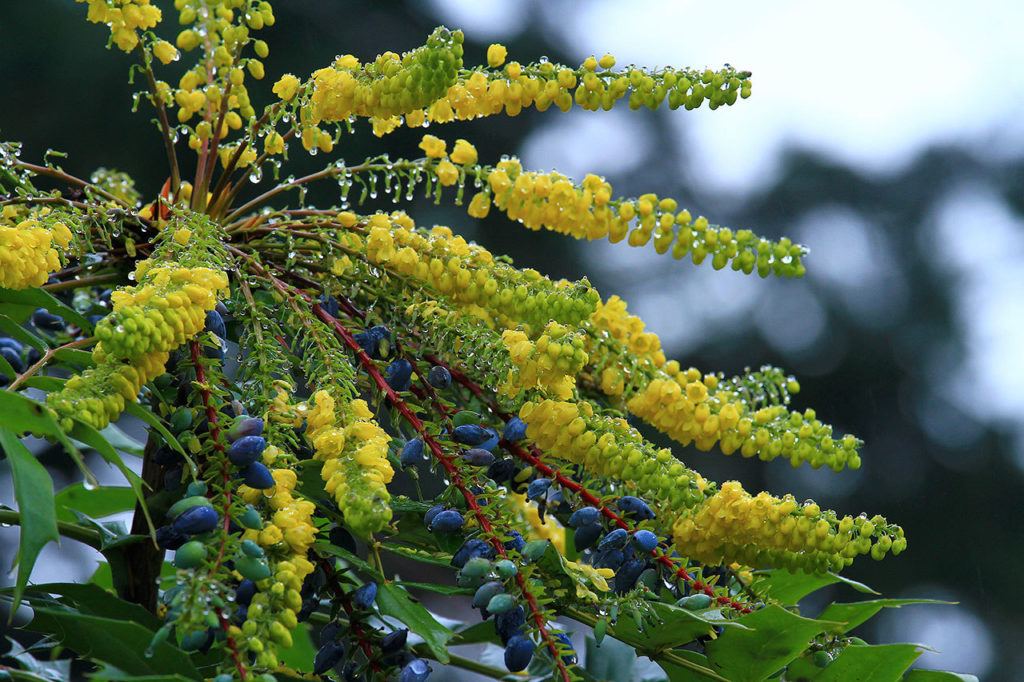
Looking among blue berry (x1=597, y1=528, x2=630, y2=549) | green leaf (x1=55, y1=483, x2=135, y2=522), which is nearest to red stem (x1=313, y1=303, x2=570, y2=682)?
blue berry (x1=597, y1=528, x2=630, y2=549)

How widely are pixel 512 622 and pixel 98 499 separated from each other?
725mm

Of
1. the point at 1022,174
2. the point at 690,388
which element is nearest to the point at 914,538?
the point at 1022,174

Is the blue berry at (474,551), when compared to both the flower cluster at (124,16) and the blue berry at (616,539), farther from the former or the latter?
the flower cluster at (124,16)

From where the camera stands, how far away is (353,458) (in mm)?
732

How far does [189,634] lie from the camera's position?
0.64 meters

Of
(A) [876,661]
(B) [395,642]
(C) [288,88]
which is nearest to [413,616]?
(B) [395,642]

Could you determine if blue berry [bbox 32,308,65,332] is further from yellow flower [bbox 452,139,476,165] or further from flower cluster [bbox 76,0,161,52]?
yellow flower [bbox 452,139,476,165]

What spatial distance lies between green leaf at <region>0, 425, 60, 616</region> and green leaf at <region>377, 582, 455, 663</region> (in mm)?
233

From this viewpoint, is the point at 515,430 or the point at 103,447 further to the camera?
the point at 515,430

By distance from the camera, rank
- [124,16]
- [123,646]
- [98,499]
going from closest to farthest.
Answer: [123,646]
[124,16]
[98,499]

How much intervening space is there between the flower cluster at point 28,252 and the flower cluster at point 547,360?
33 cm

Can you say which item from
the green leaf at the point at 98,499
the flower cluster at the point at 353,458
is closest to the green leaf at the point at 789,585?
the flower cluster at the point at 353,458

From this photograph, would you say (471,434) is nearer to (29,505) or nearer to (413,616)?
(413,616)

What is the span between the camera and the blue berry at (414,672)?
2.42 ft
